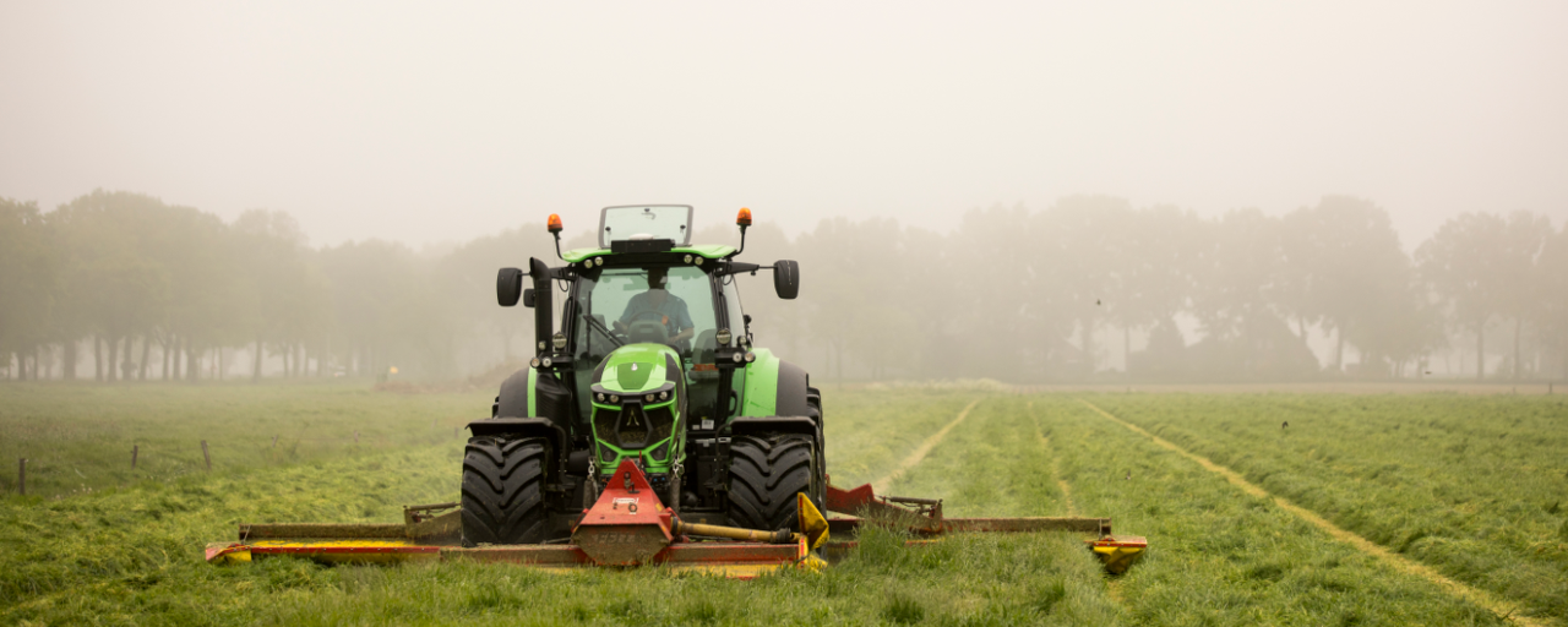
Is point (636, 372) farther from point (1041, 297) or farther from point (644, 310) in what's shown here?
point (1041, 297)

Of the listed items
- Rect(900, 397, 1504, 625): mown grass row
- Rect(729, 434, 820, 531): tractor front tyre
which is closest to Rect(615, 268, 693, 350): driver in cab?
Rect(729, 434, 820, 531): tractor front tyre

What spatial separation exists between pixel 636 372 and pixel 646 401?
0.28 meters

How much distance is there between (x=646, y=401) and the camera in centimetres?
669

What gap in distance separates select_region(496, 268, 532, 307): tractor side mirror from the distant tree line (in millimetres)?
50965

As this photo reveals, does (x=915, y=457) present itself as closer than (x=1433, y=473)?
No

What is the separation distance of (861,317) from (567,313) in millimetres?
57044

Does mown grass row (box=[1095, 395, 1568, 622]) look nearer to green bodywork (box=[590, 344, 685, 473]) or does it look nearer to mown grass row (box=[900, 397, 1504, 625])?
mown grass row (box=[900, 397, 1504, 625])

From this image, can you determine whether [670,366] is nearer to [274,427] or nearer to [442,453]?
[442,453]

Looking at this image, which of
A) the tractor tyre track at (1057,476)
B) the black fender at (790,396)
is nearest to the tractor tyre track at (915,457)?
the tractor tyre track at (1057,476)

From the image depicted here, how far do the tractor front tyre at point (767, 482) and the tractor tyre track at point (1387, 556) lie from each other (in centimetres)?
505

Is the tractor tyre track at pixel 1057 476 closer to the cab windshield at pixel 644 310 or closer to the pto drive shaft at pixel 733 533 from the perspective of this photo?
the cab windshield at pixel 644 310

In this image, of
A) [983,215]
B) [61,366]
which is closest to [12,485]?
[61,366]

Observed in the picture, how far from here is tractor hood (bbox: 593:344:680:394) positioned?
6.76 metres

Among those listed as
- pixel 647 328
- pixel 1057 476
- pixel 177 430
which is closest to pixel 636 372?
pixel 647 328
